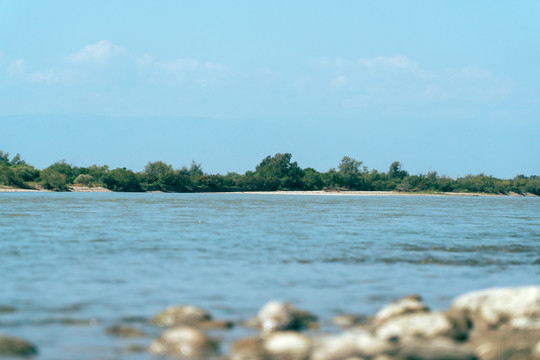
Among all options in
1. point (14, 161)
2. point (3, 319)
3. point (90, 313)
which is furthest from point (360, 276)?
point (14, 161)

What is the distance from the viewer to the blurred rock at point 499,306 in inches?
431

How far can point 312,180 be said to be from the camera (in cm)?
17800

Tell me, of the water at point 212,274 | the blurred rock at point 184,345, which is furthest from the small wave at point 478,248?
the blurred rock at point 184,345

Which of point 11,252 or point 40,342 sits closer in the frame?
point 40,342

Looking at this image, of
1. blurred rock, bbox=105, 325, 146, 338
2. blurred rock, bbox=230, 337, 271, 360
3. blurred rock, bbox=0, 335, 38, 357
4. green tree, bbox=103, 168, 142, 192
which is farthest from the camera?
green tree, bbox=103, 168, 142, 192

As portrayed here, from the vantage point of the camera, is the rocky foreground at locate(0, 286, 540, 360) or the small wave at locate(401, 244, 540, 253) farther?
the small wave at locate(401, 244, 540, 253)

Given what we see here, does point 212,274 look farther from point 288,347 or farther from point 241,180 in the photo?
point 241,180

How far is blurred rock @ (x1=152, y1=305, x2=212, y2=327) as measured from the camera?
10.5 meters

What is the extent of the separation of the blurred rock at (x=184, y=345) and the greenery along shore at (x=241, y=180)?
4975 inches

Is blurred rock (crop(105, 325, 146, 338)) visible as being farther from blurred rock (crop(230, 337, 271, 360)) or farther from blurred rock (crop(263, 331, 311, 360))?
blurred rock (crop(263, 331, 311, 360))

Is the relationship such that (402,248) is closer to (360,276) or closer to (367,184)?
→ (360,276)

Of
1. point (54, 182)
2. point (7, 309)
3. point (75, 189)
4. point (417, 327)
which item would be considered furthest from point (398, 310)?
point (75, 189)

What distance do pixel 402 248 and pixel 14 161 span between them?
173 m

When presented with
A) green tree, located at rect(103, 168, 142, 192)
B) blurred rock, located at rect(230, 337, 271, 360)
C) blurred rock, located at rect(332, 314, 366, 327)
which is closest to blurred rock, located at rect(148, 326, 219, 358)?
blurred rock, located at rect(230, 337, 271, 360)
